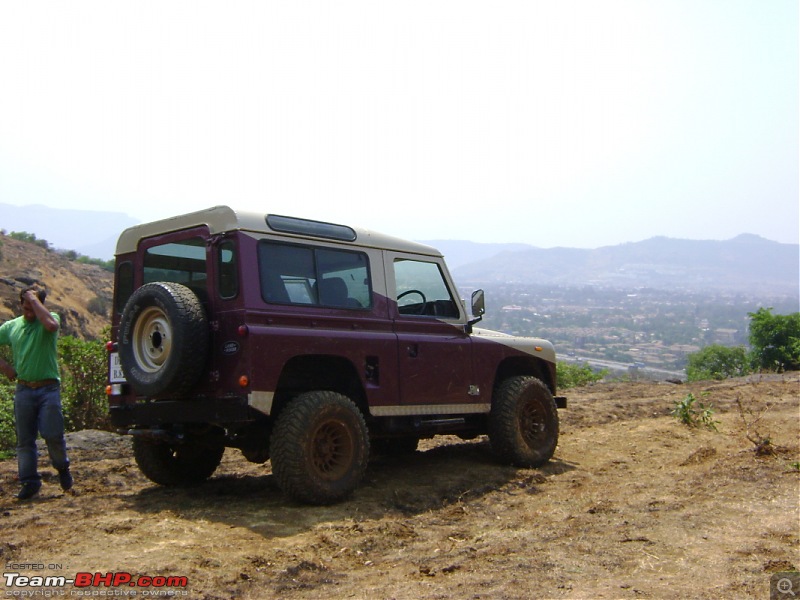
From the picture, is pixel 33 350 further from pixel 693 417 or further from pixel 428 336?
pixel 693 417

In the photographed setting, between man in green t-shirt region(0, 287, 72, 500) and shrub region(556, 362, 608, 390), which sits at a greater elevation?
man in green t-shirt region(0, 287, 72, 500)

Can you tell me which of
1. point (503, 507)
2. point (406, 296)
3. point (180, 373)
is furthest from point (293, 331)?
point (503, 507)

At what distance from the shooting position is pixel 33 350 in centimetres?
656

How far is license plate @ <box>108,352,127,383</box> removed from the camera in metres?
6.84

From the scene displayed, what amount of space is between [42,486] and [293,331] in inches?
111

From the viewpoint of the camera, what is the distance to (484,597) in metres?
4.18

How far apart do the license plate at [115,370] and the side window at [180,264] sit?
2.34 feet

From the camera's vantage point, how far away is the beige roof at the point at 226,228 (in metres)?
6.19

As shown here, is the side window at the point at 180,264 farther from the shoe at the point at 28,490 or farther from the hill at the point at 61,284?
the hill at the point at 61,284

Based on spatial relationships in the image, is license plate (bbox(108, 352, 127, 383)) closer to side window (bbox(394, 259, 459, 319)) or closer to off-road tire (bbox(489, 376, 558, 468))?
side window (bbox(394, 259, 459, 319))

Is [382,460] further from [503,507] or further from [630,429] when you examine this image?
[630,429]

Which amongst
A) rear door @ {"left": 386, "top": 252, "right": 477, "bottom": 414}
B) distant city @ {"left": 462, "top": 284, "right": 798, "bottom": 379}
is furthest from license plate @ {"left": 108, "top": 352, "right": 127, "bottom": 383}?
distant city @ {"left": 462, "top": 284, "right": 798, "bottom": 379}

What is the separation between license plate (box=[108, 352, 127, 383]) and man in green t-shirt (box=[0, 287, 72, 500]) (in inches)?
17.3

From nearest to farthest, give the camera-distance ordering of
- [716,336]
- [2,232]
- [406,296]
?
[406,296] < [2,232] < [716,336]
